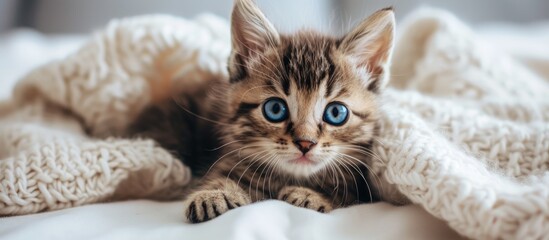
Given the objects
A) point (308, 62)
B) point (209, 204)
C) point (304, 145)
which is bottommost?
point (209, 204)

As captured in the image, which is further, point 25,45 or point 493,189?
point 25,45

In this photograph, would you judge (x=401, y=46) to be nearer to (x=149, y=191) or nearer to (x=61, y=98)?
(x=149, y=191)

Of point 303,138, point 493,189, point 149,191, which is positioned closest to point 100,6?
point 149,191

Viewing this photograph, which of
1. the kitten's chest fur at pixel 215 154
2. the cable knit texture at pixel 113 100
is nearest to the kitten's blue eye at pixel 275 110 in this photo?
the kitten's chest fur at pixel 215 154

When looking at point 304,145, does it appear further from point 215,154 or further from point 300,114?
point 215,154

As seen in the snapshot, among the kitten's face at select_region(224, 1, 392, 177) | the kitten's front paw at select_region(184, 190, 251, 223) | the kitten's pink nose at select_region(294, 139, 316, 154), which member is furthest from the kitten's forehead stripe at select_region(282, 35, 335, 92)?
the kitten's front paw at select_region(184, 190, 251, 223)

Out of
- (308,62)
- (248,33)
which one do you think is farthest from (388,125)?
(248,33)

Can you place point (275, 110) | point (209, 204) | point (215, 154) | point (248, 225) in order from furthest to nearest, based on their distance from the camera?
point (215, 154)
point (275, 110)
point (209, 204)
point (248, 225)
